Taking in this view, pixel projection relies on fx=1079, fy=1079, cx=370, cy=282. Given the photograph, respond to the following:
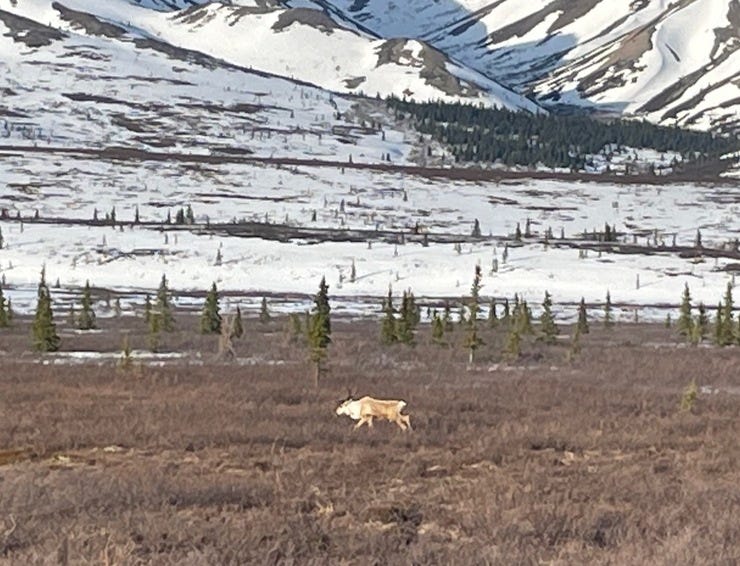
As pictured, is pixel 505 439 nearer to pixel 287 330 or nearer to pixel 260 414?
pixel 260 414

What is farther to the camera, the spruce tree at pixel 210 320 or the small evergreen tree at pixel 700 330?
the spruce tree at pixel 210 320

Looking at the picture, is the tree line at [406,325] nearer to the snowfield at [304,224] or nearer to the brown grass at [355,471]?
the brown grass at [355,471]

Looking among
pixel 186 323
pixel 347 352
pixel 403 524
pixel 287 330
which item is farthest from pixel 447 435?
pixel 186 323

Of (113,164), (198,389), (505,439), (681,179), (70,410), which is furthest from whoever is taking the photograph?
(681,179)

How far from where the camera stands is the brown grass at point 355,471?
10.3m

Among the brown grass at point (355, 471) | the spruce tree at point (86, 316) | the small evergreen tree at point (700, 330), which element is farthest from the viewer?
the spruce tree at point (86, 316)

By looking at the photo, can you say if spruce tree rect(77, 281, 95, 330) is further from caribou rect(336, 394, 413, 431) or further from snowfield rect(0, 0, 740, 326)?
caribou rect(336, 394, 413, 431)

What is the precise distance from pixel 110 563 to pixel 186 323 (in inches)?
1863

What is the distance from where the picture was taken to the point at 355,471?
14.9m

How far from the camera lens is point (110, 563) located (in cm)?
934

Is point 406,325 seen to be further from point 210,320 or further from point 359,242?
point 359,242

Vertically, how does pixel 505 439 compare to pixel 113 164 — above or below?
below

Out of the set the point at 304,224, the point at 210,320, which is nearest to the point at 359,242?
the point at 304,224

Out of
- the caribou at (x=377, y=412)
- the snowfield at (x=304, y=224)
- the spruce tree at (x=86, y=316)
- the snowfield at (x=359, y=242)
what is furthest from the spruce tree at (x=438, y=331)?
the snowfield at (x=359, y=242)
